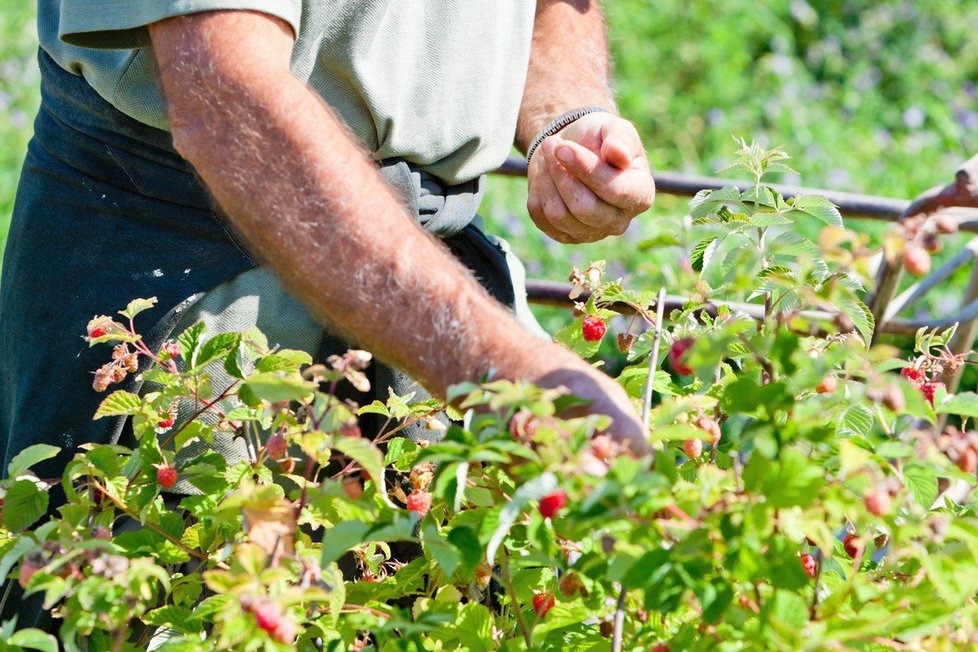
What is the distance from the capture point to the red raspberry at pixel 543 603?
1.10 meters

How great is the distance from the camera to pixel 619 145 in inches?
60.8

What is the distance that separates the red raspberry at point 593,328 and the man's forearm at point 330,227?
9.9 inches

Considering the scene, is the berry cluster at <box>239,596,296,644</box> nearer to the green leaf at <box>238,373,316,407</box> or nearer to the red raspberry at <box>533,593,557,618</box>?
the green leaf at <box>238,373,316,407</box>

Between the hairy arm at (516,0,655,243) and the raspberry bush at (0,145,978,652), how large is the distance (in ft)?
1.06

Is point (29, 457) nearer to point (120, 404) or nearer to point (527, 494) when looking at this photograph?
point (120, 404)

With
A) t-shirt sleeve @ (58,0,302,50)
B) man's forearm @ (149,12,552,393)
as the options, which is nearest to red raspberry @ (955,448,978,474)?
man's forearm @ (149,12,552,393)

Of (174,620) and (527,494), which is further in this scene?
(174,620)

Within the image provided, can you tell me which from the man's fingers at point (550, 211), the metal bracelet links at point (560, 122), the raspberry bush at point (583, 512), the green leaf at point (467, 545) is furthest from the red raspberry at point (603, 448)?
the metal bracelet links at point (560, 122)

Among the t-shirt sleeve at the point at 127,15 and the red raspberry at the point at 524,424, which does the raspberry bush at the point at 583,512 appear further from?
the t-shirt sleeve at the point at 127,15

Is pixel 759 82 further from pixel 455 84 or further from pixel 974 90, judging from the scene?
pixel 455 84

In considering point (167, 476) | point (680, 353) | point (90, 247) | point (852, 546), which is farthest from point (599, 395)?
point (90, 247)

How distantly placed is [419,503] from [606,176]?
0.61 metres

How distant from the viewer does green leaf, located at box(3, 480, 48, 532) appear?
108 cm

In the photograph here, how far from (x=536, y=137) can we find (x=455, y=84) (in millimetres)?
277
